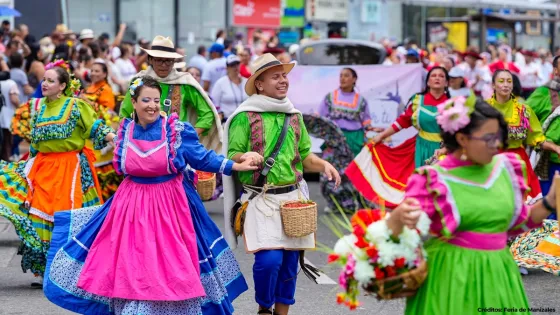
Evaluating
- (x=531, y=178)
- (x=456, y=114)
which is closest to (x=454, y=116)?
(x=456, y=114)

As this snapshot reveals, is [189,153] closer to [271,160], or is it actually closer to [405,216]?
[271,160]

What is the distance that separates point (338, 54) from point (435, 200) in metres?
12.0

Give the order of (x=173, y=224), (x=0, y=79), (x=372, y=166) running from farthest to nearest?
(x=0, y=79) < (x=372, y=166) < (x=173, y=224)

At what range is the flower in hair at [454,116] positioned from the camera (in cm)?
477

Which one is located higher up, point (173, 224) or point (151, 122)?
point (151, 122)

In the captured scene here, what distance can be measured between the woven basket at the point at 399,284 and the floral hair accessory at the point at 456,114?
61cm

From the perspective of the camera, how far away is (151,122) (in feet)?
21.7

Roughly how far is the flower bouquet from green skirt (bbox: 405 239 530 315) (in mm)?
99

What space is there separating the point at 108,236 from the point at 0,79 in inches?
344

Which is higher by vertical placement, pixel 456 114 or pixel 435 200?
pixel 456 114

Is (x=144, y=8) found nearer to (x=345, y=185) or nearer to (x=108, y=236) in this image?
(x=345, y=185)

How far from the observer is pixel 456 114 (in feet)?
15.7

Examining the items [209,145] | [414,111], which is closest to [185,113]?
[209,145]

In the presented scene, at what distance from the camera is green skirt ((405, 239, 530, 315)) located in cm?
475
